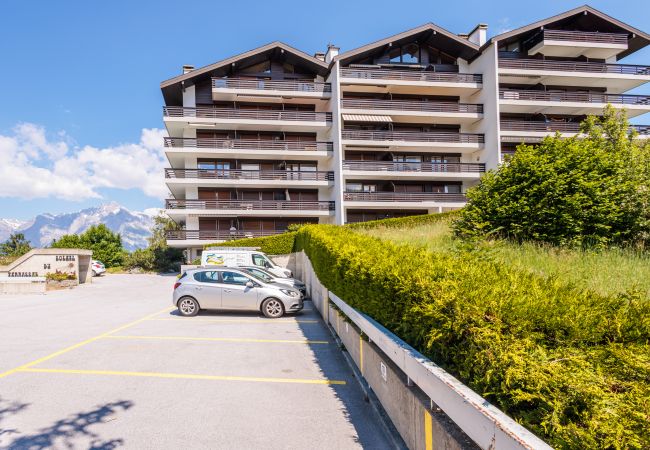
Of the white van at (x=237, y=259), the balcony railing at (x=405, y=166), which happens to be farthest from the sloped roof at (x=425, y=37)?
the white van at (x=237, y=259)

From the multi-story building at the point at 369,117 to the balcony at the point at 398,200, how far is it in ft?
0.28

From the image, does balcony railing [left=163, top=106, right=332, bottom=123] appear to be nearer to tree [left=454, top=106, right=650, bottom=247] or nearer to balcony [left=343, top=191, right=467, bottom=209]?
balcony [left=343, top=191, right=467, bottom=209]

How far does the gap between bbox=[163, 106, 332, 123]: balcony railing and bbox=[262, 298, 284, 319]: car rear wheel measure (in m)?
20.2

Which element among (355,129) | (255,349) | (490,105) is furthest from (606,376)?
(490,105)

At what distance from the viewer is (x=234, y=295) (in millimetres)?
11328

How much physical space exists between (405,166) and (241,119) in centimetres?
1331

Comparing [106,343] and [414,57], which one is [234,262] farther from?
[414,57]

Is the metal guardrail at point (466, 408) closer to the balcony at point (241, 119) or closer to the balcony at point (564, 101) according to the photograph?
the balcony at point (241, 119)

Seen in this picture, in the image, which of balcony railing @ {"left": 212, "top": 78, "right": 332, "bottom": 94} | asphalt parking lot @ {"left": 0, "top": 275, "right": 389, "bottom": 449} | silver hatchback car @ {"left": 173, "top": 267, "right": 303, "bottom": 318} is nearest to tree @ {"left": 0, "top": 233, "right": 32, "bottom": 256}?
balcony railing @ {"left": 212, "top": 78, "right": 332, "bottom": 94}

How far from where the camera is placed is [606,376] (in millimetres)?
2240

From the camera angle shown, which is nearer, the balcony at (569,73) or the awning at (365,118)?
the awning at (365,118)

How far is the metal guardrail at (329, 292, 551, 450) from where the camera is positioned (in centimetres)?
207

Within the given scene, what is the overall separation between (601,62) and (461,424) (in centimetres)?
3861

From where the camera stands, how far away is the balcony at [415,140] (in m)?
28.2
